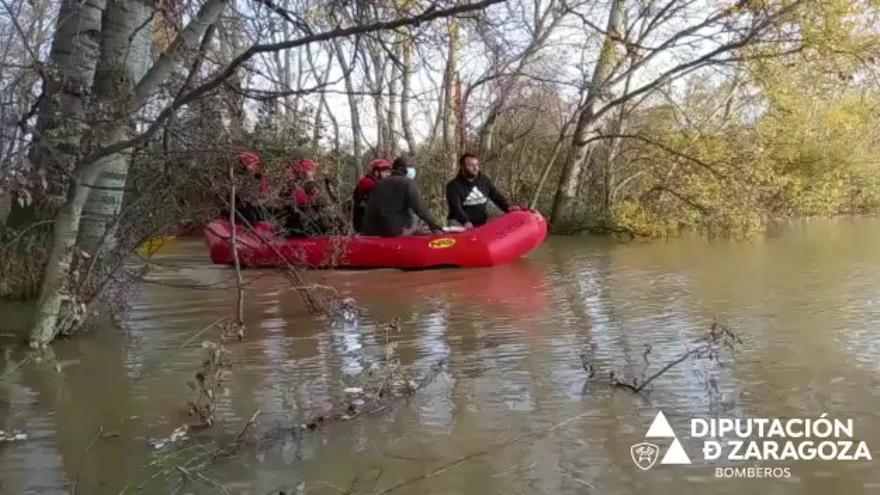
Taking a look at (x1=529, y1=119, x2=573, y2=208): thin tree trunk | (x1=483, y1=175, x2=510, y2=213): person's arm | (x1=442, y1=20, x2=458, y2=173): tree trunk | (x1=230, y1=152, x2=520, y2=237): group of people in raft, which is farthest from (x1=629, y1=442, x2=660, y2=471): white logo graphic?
(x1=529, y1=119, x2=573, y2=208): thin tree trunk

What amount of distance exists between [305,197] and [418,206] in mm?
2632

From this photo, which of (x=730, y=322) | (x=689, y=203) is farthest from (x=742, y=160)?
(x=730, y=322)

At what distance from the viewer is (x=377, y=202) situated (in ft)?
35.2

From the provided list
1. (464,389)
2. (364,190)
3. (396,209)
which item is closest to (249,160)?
(464,389)

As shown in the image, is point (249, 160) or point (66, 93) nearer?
point (66, 93)

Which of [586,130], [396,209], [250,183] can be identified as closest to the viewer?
[250,183]

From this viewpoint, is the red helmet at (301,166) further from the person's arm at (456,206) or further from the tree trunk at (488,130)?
the tree trunk at (488,130)

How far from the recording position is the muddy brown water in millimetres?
3490

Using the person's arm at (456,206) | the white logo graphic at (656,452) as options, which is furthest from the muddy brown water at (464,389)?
the person's arm at (456,206)

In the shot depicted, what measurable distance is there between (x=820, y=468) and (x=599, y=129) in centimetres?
1389

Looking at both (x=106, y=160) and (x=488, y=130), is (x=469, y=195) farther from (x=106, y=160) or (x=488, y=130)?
(x=106, y=160)

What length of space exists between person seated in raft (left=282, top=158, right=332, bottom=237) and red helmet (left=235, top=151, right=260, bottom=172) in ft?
1.35

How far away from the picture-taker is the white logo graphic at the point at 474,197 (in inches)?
474

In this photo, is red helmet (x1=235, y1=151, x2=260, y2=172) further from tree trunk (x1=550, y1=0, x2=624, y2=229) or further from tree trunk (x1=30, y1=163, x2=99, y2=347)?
tree trunk (x1=550, y1=0, x2=624, y2=229)
